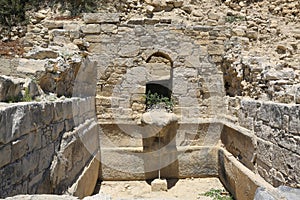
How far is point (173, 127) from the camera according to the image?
22.1 feet

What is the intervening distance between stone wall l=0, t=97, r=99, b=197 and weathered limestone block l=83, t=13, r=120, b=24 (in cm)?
254

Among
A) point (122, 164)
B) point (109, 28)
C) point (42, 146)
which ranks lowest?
point (122, 164)

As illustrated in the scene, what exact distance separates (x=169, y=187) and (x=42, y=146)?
3.77 metres

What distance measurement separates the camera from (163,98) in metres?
7.43

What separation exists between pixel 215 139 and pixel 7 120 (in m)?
5.28

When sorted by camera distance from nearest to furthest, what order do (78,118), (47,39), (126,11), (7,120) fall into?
(7,120) → (78,118) → (47,39) → (126,11)

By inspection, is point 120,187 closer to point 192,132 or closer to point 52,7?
point 192,132

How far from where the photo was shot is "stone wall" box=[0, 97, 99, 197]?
263 cm

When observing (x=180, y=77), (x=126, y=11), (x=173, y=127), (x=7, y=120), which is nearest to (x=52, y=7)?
(x=126, y=11)

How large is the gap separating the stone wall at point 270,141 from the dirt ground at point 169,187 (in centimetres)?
109

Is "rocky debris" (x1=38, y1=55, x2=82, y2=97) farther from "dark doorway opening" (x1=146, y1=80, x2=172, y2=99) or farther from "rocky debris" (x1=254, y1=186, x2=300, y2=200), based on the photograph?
"rocky debris" (x1=254, y1=186, x2=300, y2=200)

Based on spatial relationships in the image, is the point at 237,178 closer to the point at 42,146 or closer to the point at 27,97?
the point at 42,146

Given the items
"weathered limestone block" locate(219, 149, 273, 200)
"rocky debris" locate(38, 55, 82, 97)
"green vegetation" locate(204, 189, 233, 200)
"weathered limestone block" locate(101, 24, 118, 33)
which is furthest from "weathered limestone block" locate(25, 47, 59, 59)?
"green vegetation" locate(204, 189, 233, 200)

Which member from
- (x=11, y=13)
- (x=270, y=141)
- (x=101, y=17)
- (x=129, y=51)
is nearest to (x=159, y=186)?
(x=270, y=141)
